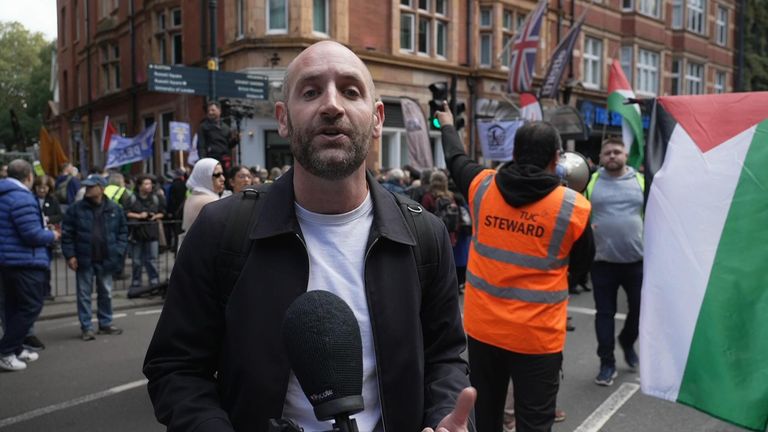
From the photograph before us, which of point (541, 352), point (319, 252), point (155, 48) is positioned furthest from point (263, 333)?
point (155, 48)

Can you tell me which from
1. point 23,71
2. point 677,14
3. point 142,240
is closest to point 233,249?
point 142,240

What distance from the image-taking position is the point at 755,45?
3797 cm

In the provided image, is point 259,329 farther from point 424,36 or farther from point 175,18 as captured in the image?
point 175,18

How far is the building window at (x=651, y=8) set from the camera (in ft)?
100

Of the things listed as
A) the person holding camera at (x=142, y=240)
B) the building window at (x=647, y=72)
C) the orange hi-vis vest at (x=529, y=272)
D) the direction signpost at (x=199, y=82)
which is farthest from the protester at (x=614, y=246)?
the building window at (x=647, y=72)

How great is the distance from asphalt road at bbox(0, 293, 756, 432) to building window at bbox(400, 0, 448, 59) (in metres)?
15.2

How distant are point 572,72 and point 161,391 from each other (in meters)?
27.5

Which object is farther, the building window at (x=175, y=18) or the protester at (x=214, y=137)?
the building window at (x=175, y=18)

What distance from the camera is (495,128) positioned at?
1256 centimetres

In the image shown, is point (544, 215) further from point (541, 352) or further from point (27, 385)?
point (27, 385)

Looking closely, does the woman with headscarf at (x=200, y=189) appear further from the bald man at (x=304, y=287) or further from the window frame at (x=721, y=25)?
the window frame at (x=721, y=25)

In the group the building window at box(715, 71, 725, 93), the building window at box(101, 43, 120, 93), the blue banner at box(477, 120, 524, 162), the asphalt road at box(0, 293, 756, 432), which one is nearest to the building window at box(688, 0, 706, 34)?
the building window at box(715, 71, 725, 93)

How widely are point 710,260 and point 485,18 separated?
70.9 feet

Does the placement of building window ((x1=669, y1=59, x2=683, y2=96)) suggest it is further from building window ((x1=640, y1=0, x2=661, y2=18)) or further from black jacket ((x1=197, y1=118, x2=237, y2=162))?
black jacket ((x1=197, y1=118, x2=237, y2=162))
